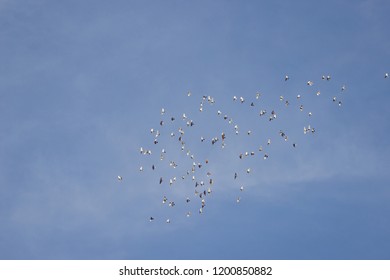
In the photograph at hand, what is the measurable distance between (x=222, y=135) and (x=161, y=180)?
11.0m

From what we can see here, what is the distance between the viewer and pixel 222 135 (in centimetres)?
14975
